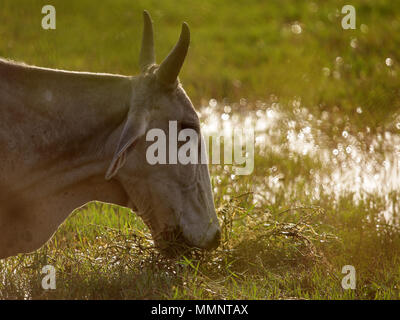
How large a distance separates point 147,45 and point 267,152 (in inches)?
119

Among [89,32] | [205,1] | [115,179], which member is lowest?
[115,179]

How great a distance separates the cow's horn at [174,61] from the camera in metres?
4.07

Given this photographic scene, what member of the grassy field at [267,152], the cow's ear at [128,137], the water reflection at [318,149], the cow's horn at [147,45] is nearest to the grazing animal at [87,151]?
the cow's ear at [128,137]

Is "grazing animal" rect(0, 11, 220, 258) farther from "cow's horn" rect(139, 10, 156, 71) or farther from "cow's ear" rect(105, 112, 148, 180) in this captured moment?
"cow's horn" rect(139, 10, 156, 71)

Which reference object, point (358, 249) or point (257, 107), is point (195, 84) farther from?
point (358, 249)

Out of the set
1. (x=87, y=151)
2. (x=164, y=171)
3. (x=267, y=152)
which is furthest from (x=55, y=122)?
(x=267, y=152)

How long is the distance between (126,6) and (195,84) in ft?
12.5

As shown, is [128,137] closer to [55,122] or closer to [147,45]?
[55,122]

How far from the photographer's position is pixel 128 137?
4121mm

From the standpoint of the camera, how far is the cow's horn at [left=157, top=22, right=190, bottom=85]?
4.07 metres

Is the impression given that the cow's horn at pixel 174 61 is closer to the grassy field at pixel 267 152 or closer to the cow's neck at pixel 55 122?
the cow's neck at pixel 55 122

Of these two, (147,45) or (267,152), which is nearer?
(147,45)

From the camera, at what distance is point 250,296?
14.4 feet
